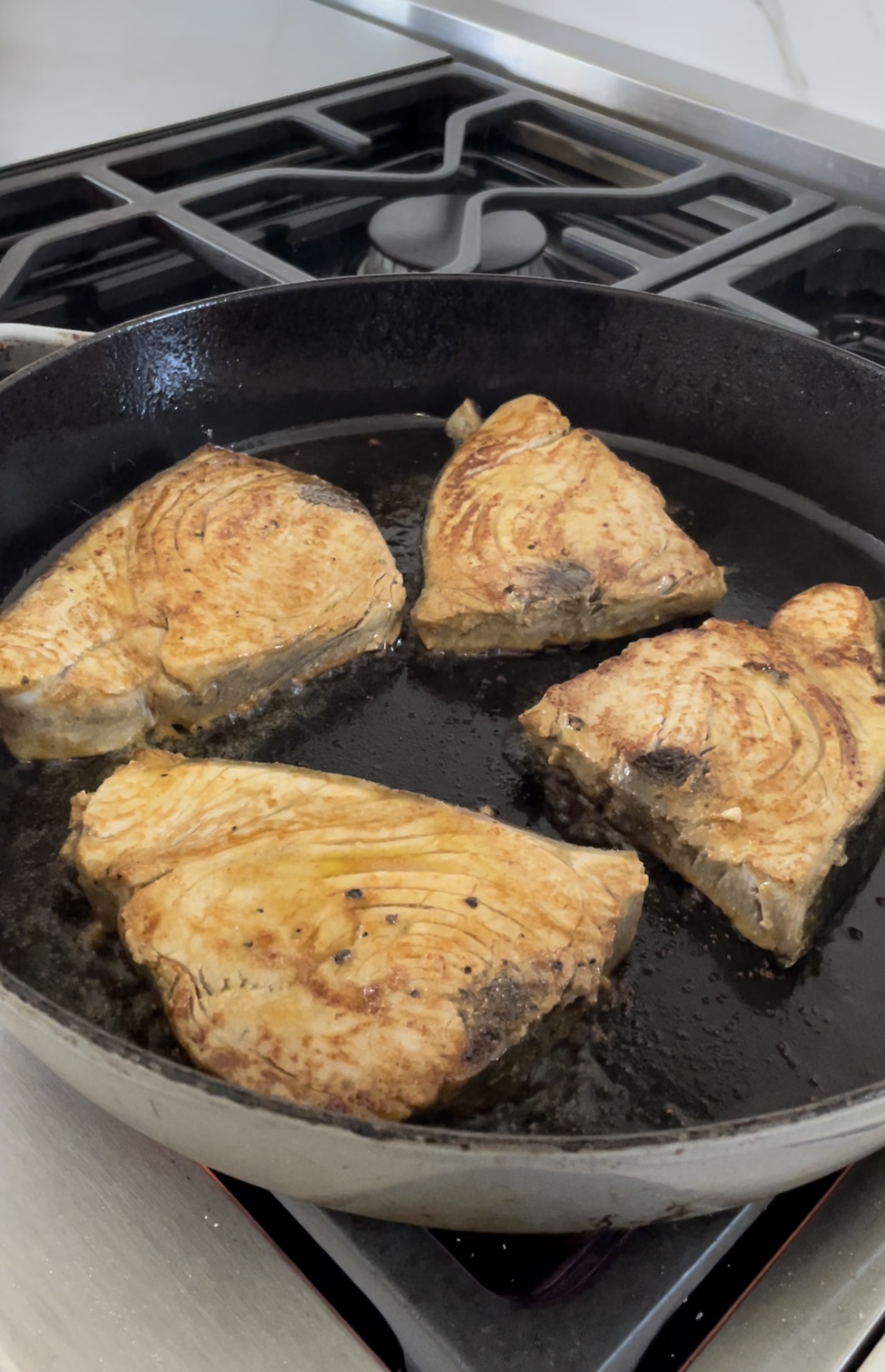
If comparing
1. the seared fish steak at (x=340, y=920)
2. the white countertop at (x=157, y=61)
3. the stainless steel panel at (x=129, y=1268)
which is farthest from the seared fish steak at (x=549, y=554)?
the white countertop at (x=157, y=61)

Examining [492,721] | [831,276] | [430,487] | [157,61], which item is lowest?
[492,721]

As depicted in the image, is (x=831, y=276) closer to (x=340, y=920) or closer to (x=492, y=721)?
(x=492, y=721)

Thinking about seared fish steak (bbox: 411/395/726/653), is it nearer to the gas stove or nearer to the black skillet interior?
the black skillet interior

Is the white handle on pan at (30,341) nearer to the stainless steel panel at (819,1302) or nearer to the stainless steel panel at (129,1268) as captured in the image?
the stainless steel panel at (129,1268)

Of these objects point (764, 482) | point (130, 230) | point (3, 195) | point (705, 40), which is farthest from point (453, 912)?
point (705, 40)

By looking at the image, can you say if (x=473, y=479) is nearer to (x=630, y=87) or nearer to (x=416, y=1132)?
(x=416, y=1132)

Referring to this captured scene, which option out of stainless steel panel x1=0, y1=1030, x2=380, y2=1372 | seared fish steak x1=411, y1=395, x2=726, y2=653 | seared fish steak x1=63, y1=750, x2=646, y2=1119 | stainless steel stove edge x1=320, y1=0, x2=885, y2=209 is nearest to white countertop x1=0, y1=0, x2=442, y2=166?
stainless steel stove edge x1=320, y1=0, x2=885, y2=209

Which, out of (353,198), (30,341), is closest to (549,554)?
(30,341)
